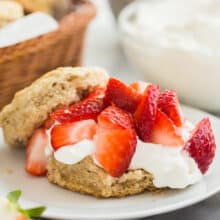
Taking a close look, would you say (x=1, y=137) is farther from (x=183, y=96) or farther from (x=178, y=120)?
(x=183, y=96)

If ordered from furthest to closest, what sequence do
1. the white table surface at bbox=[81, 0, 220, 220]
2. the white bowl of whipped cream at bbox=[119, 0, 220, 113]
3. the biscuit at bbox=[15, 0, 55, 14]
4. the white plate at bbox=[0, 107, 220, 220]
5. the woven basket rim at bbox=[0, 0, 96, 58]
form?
the white table surface at bbox=[81, 0, 220, 220]
the biscuit at bbox=[15, 0, 55, 14]
the white bowl of whipped cream at bbox=[119, 0, 220, 113]
the woven basket rim at bbox=[0, 0, 96, 58]
the white plate at bbox=[0, 107, 220, 220]

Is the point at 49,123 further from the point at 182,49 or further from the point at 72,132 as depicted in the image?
the point at 182,49

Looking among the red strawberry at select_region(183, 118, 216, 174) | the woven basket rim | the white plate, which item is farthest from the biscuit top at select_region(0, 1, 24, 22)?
the red strawberry at select_region(183, 118, 216, 174)

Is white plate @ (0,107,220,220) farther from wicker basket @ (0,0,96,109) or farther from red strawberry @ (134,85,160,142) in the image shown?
wicker basket @ (0,0,96,109)

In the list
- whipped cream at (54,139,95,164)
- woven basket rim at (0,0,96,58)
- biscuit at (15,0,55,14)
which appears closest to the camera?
whipped cream at (54,139,95,164)

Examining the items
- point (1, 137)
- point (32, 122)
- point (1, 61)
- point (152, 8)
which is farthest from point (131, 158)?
point (152, 8)

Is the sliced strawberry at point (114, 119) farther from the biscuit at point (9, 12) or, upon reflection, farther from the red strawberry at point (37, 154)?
the biscuit at point (9, 12)

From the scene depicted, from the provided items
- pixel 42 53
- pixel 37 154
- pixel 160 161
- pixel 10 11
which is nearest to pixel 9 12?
pixel 10 11
